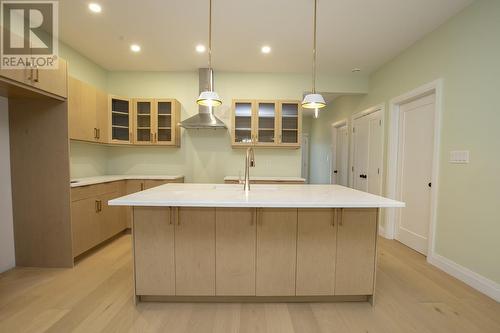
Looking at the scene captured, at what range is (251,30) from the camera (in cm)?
272

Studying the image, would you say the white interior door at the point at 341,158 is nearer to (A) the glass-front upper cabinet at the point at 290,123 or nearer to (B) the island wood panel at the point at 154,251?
(A) the glass-front upper cabinet at the point at 290,123

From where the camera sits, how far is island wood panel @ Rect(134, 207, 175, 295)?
1782mm

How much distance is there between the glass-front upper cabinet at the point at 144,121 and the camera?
3689 mm

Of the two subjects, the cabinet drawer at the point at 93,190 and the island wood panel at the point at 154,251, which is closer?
the island wood panel at the point at 154,251

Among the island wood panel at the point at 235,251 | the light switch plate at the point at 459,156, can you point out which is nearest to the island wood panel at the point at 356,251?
the island wood panel at the point at 235,251

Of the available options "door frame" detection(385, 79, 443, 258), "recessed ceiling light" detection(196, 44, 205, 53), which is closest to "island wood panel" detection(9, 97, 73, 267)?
"recessed ceiling light" detection(196, 44, 205, 53)

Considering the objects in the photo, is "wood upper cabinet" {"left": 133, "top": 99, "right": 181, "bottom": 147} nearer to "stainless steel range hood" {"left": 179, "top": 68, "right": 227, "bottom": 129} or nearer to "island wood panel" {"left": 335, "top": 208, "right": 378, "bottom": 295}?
"stainless steel range hood" {"left": 179, "top": 68, "right": 227, "bottom": 129}

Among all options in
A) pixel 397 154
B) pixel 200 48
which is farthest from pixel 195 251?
pixel 397 154

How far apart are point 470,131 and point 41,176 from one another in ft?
14.4

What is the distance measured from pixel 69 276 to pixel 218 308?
1.65m


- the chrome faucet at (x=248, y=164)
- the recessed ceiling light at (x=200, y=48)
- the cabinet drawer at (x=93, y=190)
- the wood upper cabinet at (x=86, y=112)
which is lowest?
the cabinet drawer at (x=93, y=190)

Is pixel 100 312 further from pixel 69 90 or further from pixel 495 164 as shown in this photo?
pixel 495 164

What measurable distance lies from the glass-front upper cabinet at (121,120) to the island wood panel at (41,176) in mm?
1091

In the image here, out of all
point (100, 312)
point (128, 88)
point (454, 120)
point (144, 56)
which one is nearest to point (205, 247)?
point (100, 312)
